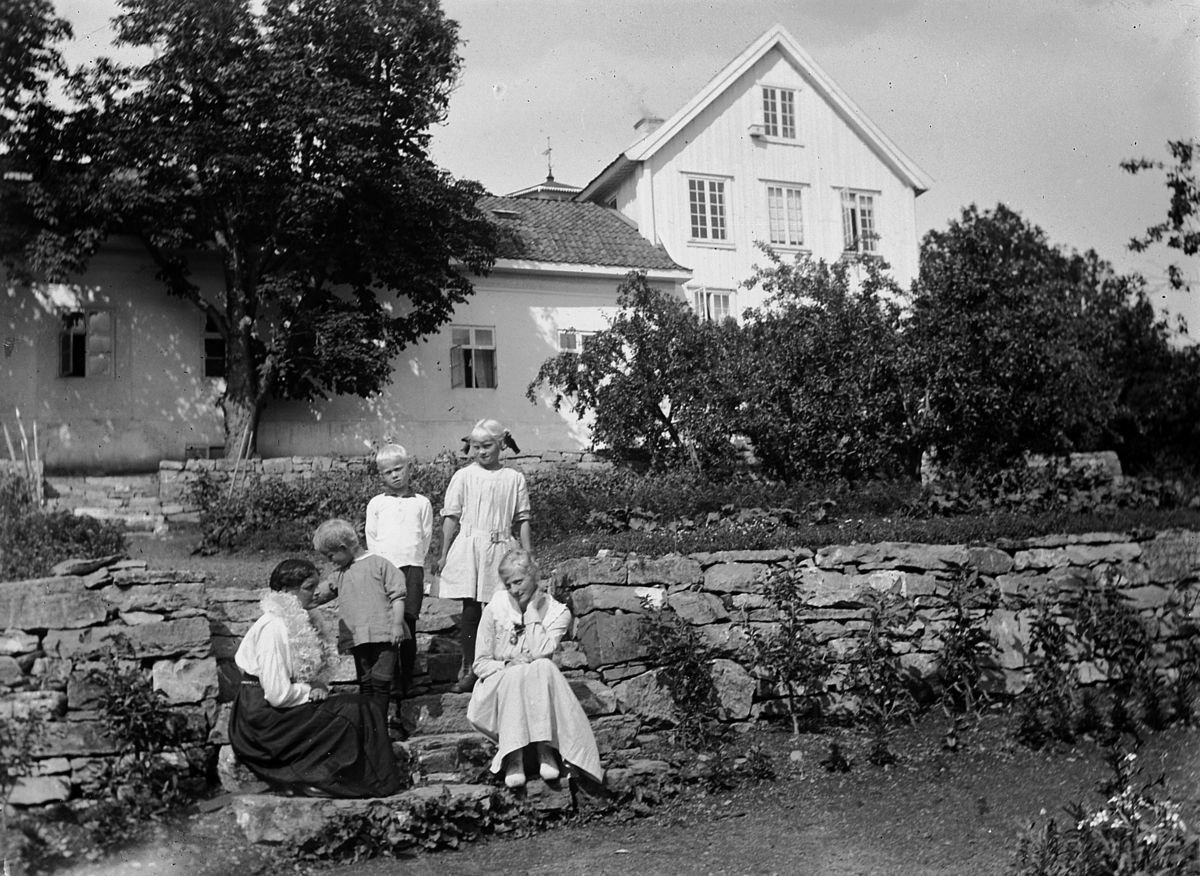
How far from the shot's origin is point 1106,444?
66.1 ft

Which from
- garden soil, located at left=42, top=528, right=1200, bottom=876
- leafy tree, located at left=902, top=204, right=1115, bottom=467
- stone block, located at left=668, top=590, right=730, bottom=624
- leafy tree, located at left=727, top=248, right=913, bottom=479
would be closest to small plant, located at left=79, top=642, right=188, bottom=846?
garden soil, located at left=42, top=528, right=1200, bottom=876

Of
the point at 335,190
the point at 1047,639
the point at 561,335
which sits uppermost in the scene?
the point at 335,190

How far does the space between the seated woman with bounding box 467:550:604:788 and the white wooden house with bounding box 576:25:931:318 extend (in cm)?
1712

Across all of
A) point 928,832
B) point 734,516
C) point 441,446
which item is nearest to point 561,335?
point 441,446

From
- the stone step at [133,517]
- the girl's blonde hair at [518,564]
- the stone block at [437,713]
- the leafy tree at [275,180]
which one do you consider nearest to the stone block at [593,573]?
the stone block at [437,713]

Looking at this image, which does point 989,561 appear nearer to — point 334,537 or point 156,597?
point 334,537

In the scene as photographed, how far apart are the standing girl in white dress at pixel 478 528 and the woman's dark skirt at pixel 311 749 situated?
1.52m

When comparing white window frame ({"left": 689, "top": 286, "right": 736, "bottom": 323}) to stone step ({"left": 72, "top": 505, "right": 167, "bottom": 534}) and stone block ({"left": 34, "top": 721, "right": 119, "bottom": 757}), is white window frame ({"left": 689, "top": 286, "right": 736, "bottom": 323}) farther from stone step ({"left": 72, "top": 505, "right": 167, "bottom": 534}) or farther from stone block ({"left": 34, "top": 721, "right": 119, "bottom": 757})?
stone block ({"left": 34, "top": 721, "right": 119, "bottom": 757})

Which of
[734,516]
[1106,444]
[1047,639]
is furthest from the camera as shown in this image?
[1106,444]

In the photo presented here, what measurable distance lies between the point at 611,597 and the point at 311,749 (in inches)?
113

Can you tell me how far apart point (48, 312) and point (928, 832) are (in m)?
16.7

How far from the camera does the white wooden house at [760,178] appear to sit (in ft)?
80.0

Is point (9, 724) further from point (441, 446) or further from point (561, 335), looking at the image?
point (561, 335)

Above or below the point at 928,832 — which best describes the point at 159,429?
above
